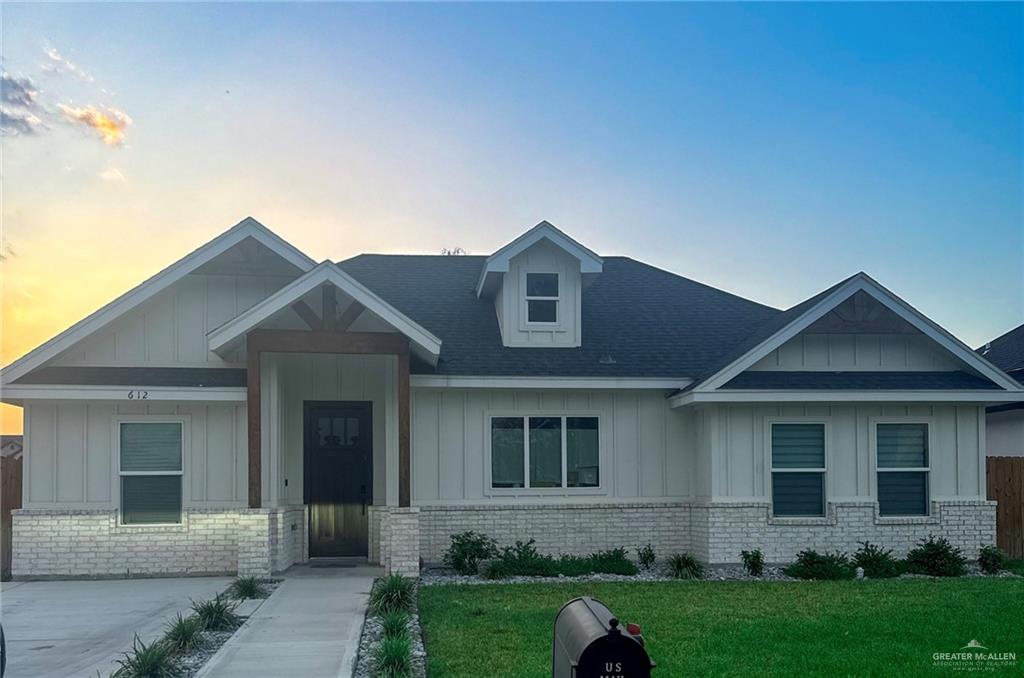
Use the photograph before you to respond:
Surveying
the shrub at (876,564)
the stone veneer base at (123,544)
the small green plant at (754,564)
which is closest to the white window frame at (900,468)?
the shrub at (876,564)

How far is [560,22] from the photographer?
625 inches

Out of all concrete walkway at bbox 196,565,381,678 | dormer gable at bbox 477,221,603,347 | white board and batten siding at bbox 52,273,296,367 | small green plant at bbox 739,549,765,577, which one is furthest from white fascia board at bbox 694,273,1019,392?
white board and batten siding at bbox 52,273,296,367

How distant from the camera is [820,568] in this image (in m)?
15.0

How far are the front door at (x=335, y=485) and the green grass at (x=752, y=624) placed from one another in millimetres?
3118

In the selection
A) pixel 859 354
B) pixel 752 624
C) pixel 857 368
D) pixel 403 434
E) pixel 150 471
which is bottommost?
pixel 752 624

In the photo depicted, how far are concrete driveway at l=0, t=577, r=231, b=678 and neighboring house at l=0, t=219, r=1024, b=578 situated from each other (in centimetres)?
88

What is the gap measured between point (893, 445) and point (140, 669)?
12.8 m

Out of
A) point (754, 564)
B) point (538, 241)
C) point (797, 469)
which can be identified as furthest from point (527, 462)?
point (797, 469)

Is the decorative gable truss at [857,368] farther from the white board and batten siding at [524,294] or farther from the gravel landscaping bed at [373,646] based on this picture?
the gravel landscaping bed at [373,646]

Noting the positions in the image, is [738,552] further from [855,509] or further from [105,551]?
[105,551]

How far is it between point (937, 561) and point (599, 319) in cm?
731

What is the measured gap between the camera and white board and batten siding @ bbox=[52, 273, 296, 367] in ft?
51.4

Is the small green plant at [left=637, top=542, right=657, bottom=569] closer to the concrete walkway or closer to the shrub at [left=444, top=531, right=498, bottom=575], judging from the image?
the shrub at [left=444, top=531, right=498, bottom=575]

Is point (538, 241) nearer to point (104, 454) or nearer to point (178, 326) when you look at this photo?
point (178, 326)
